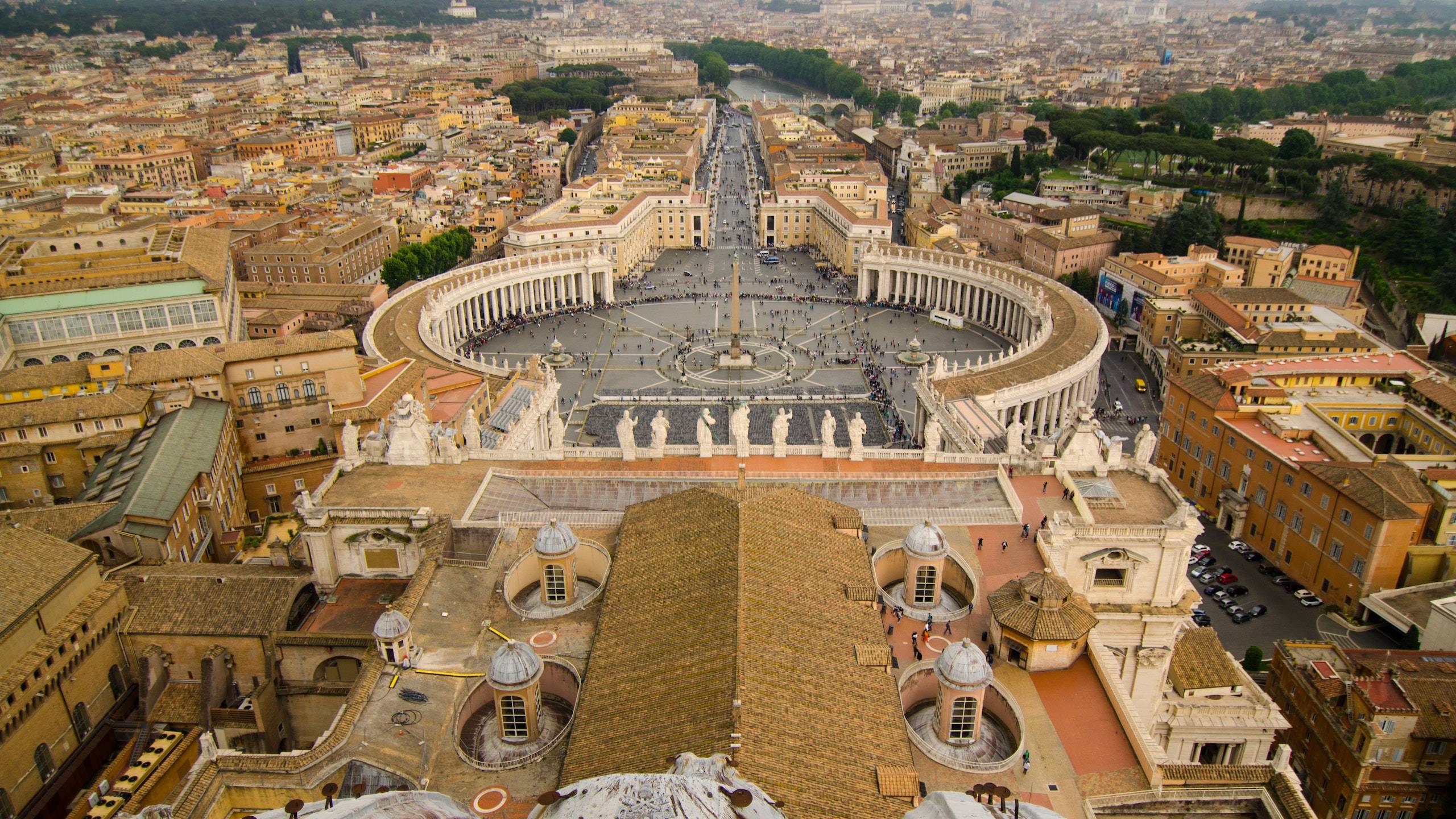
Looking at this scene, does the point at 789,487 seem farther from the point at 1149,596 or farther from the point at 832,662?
the point at 1149,596

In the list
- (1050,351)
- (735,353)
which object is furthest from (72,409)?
(1050,351)

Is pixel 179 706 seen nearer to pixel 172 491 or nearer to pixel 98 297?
pixel 172 491

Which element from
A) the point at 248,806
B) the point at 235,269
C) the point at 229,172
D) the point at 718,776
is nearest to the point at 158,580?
the point at 248,806

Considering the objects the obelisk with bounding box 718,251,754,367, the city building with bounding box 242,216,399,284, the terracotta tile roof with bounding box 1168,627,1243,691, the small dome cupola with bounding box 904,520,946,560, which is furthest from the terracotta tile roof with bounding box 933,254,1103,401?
the city building with bounding box 242,216,399,284

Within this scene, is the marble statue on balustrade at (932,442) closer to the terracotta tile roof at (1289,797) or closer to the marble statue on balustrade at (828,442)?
the marble statue on balustrade at (828,442)

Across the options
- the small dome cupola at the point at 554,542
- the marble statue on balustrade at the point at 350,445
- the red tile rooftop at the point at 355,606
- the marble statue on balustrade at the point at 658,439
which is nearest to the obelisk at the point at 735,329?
the marble statue on balustrade at the point at 658,439
